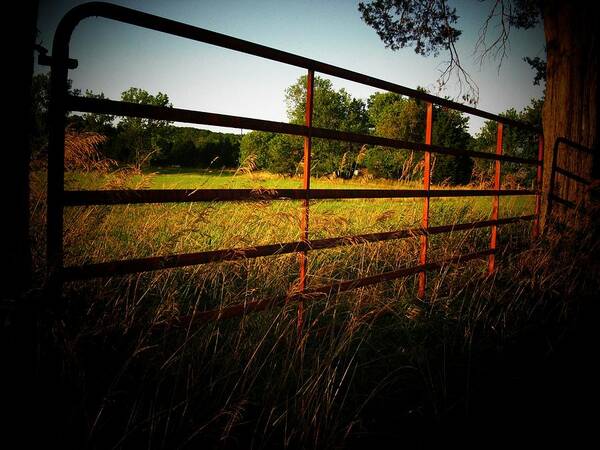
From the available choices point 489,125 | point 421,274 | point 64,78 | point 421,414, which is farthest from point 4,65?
point 489,125

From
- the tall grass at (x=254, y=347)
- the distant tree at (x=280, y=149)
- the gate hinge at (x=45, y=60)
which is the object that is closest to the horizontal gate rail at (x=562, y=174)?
the tall grass at (x=254, y=347)

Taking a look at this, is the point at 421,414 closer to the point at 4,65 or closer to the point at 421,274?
the point at 421,274

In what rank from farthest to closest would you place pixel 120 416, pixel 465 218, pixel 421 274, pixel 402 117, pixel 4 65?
pixel 402 117, pixel 465 218, pixel 421 274, pixel 120 416, pixel 4 65

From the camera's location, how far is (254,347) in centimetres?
233

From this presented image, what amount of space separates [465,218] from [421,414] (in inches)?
236

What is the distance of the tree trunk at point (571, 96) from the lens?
5.22m

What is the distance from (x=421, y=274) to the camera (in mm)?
3604

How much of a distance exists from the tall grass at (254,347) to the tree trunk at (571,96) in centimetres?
86

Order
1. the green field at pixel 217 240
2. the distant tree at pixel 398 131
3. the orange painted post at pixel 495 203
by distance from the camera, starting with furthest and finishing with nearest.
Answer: the distant tree at pixel 398 131, the orange painted post at pixel 495 203, the green field at pixel 217 240

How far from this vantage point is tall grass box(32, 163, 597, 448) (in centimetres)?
164

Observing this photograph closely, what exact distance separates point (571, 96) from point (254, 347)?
602 centimetres

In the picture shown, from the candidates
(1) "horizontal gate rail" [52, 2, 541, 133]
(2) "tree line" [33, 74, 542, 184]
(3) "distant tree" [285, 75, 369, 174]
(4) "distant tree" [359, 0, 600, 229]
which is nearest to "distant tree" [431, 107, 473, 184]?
(2) "tree line" [33, 74, 542, 184]

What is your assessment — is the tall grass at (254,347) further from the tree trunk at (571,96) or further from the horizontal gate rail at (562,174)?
the tree trunk at (571,96)

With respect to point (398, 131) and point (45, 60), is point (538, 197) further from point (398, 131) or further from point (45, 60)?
point (398, 131)
